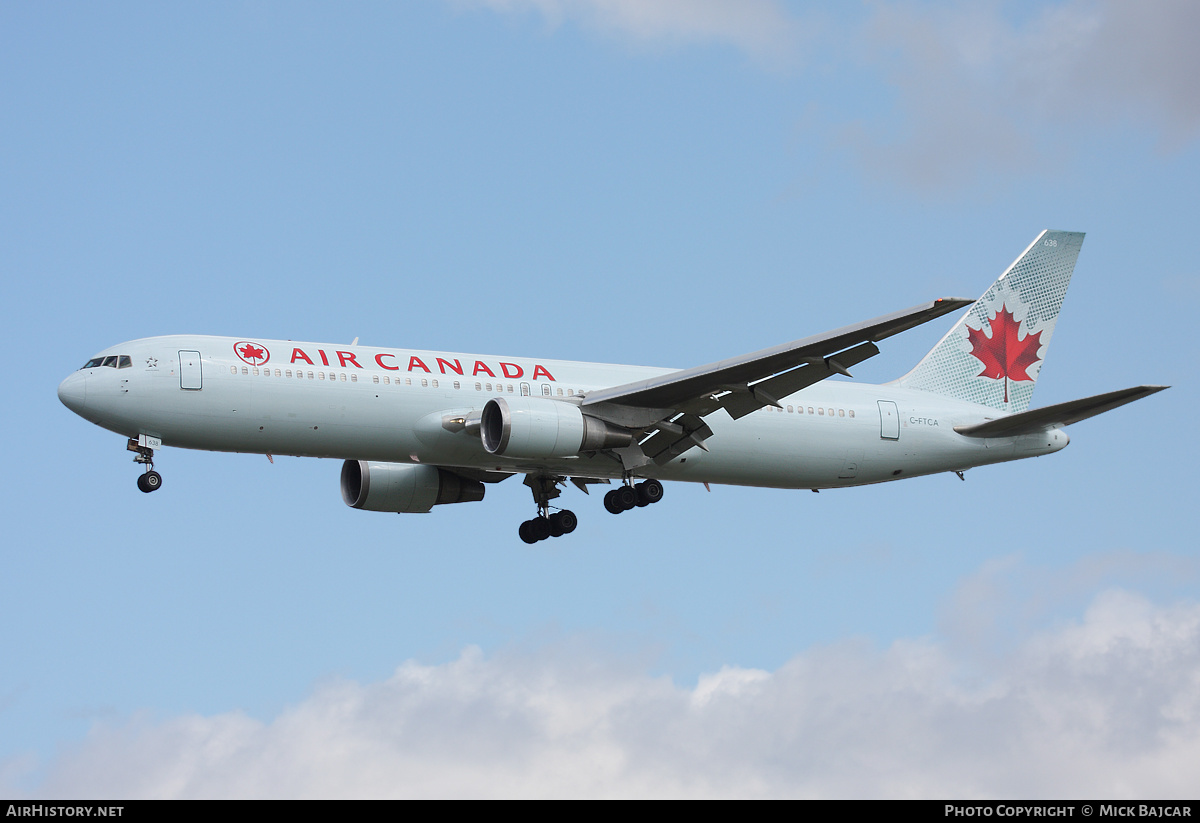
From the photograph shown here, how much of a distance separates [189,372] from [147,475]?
2.93 meters

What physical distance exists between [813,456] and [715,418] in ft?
10.5

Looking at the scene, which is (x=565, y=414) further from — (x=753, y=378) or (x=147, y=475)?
(x=147, y=475)

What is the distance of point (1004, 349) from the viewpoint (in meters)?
45.7

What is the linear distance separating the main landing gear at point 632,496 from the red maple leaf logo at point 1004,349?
12282 millimetres

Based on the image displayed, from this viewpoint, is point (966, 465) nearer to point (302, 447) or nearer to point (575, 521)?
point (575, 521)

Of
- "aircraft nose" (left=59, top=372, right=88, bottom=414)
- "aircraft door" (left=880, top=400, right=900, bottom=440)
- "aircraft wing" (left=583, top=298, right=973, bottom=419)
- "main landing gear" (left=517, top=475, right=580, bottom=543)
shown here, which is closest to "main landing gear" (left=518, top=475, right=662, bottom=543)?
"main landing gear" (left=517, top=475, right=580, bottom=543)

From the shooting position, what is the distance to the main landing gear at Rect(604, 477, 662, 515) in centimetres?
3950

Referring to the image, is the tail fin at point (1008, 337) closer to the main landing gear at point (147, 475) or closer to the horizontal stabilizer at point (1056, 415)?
the horizontal stabilizer at point (1056, 415)

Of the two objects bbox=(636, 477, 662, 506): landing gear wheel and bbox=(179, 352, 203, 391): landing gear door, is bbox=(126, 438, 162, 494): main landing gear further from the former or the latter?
bbox=(636, 477, 662, 506): landing gear wheel

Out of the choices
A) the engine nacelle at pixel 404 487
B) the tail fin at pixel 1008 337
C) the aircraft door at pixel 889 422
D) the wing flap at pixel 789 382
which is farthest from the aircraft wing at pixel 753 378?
the tail fin at pixel 1008 337

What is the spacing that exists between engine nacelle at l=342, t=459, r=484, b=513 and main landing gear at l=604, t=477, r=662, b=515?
5872 millimetres

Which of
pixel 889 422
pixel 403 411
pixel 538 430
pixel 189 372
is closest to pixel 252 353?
pixel 189 372
